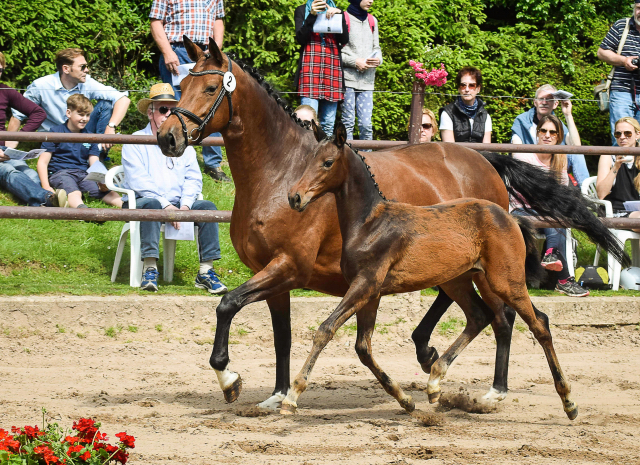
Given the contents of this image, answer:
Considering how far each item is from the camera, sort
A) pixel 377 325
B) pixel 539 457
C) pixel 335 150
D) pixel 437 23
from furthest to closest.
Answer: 1. pixel 437 23
2. pixel 377 325
3. pixel 335 150
4. pixel 539 457

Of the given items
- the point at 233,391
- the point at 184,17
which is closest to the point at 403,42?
the point at 184,17

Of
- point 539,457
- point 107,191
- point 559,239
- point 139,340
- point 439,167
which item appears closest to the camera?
point 539,457

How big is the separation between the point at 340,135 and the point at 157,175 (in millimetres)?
3465

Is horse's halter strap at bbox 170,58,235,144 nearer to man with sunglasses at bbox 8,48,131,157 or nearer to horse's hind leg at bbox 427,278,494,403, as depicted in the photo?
horse's hind leg at bbox 427,278,494,403

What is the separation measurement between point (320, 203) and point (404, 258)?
629 millimetres

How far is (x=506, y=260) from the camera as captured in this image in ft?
15.0

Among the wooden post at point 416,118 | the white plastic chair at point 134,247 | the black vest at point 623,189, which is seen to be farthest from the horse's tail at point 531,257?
the white plastic chair at point 134,247

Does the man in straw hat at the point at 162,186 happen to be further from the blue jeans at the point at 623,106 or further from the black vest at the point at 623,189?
the blue jeans at the point at 623,106

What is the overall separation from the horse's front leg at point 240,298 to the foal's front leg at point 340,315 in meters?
0.44

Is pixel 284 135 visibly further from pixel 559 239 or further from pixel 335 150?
pixel 559 239

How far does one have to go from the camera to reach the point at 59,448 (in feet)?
10.2

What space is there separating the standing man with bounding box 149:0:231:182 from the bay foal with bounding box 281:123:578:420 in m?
4.12

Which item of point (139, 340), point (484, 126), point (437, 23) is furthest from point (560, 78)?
point (139, 340)

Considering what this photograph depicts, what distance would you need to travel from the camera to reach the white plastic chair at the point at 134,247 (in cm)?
711
